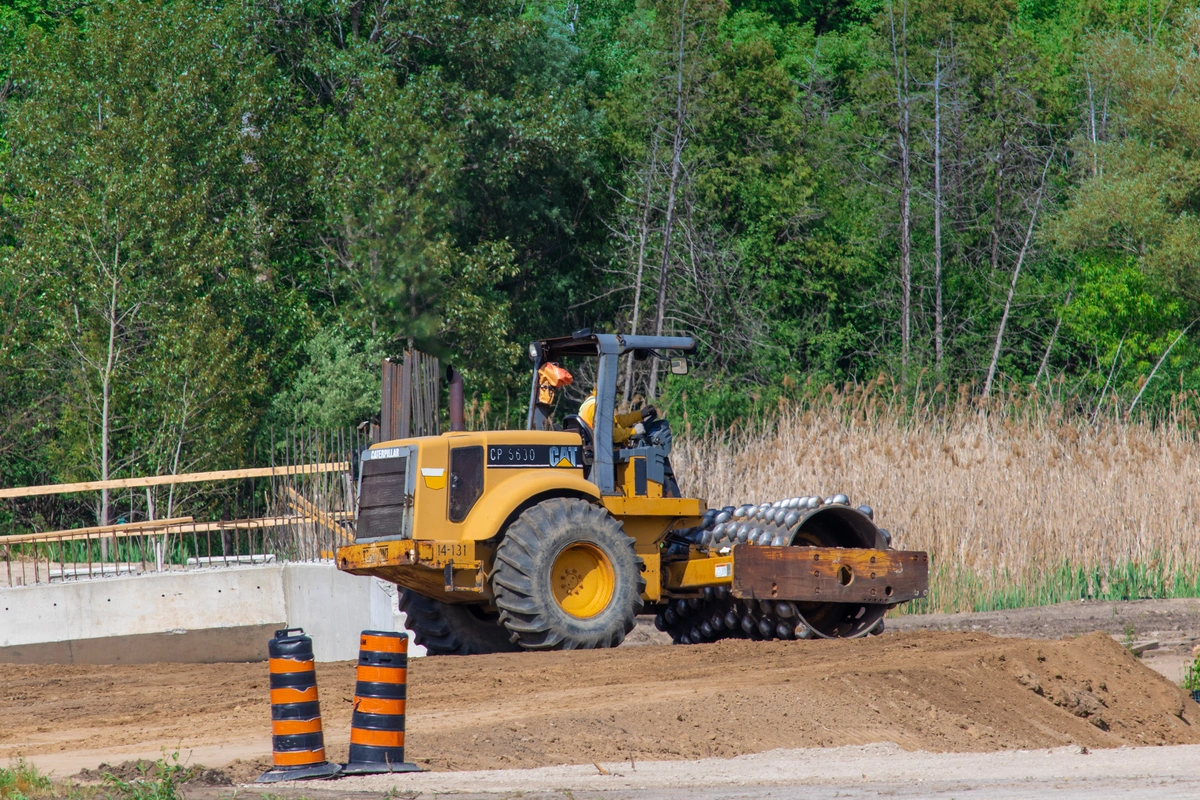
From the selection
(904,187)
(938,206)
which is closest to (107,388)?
(904,187)

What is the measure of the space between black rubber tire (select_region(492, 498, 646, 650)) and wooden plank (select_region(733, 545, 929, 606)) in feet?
3.04

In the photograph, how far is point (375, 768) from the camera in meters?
7.11

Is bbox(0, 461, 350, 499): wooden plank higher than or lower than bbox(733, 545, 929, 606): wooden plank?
higher

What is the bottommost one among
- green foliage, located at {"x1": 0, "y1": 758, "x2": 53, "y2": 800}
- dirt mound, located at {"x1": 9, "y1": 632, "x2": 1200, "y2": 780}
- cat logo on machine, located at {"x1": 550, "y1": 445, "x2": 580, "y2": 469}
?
dirt mound, located at {"x1": 9, "y1": 632, "x2": 1200, "y2": 780}

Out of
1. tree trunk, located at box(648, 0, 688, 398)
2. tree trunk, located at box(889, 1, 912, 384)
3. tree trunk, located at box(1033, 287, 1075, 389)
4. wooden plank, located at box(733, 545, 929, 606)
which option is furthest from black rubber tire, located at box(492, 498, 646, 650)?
tree trunk, located at box(1033, 287, 1075, 389)

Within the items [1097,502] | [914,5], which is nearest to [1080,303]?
[914,5]

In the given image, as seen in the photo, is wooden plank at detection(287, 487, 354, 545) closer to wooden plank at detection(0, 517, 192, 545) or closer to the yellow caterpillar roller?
wooden plank at detection(0, 517, 192, 545)

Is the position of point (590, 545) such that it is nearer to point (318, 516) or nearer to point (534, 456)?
point (534, 456)

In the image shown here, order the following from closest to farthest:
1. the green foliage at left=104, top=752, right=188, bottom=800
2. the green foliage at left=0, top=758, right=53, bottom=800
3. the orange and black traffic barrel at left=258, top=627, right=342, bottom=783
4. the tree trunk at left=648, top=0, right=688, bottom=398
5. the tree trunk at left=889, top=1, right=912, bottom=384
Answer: the green foliage at left=104, top=752, right=188, bottom=800 < the green foliage at left=0, top=758, right=53, bottom=800 < the orange and black traffic barrel at left=258, top=627, right=342, bottom=783 < the tree trunk at left=648, top=0, right=688, bottom=398 < the tree trunk at left=889, top=1, right=912, bottom=384

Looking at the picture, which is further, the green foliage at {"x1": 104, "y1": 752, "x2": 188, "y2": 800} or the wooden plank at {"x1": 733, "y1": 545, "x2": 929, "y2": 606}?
the wooden plank at {"x1": 733, "y1": 545, "x2": 929, "y2": 606}

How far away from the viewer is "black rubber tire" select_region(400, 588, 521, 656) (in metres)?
11.8

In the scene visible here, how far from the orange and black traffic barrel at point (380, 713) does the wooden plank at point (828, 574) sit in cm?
454

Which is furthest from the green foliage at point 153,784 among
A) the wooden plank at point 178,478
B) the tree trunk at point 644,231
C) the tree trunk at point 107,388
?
the tree trunk at point 644,231

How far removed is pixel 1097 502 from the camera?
15.8 m
